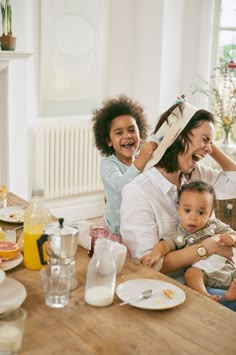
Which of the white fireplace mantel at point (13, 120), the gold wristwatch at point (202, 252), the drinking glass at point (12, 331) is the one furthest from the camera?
the white fireplace mantel at point (13, 120)

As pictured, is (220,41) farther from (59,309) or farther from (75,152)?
(59,309)

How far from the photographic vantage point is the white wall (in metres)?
4.77

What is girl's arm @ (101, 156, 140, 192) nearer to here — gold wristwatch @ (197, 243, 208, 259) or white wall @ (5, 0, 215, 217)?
gold wristwatch @ (197, 243, 208, 259)

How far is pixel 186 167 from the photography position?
2.30 m

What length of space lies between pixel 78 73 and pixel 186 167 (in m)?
2.64

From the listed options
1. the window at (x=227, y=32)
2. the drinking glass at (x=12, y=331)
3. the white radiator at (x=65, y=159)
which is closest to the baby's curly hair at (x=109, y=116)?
the drinking glass at (x=12, y=331)

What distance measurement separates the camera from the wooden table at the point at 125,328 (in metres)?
1.39

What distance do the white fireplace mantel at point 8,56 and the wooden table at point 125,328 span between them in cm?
255

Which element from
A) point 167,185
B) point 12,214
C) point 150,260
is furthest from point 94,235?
point 12,214

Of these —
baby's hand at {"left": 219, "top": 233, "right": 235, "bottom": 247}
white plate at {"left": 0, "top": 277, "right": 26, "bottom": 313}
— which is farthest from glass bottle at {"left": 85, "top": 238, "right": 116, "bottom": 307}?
baby's hand at {"left": 219, "top": 233, "right": 235, "bottom": 247}

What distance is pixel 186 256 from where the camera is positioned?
2.11 metres

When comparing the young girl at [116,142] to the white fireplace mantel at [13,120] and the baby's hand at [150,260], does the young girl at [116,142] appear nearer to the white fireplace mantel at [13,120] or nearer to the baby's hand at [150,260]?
the baby's hand at [150,260]

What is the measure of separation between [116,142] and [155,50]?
2282 millimetres

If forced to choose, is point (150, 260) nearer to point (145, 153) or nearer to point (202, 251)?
point (202, 251)
